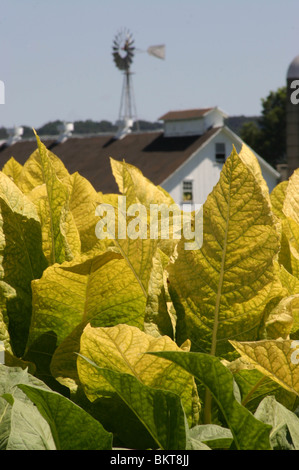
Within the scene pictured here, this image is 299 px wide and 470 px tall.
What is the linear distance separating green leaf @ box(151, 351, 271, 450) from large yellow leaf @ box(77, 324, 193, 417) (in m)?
0.06

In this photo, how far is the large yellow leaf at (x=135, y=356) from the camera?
702 mm

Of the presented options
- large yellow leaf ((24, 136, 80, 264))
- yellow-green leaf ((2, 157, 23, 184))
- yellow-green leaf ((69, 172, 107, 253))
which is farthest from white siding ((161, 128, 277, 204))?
large yellow leaf ((24, 136, 80, 264))

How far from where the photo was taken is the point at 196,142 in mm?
32625

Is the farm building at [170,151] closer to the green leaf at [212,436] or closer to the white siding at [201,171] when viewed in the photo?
the white siding at [201,171]

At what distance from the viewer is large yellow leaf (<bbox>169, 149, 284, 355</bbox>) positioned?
→ 0.77 metres

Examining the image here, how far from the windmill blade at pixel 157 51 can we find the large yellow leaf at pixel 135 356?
45163 mm

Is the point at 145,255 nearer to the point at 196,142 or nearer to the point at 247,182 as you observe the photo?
the point at 247,182

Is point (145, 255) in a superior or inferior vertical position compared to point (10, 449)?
superior

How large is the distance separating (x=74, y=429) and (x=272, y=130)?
5235 centimetres

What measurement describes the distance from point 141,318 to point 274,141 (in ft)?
170

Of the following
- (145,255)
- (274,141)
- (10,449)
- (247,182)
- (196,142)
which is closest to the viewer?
(10,449)

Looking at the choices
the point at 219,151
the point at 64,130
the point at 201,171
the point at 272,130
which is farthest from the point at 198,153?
the point at 272,130

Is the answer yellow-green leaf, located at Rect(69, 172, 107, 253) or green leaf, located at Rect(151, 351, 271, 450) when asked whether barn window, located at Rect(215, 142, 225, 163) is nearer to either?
yellow-green leaf, located at Rect(69, 172, 107, 253)
